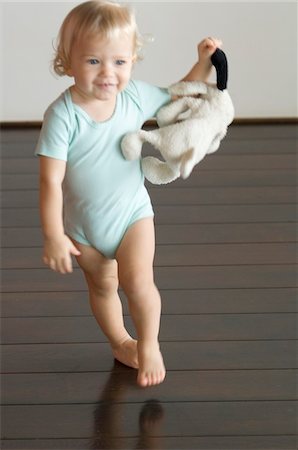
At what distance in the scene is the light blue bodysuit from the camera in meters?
1.69

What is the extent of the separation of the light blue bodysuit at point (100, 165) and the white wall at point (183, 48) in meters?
1.71

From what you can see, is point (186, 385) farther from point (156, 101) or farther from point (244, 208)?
point (244, 208)

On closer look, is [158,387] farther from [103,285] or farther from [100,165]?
[100,165]

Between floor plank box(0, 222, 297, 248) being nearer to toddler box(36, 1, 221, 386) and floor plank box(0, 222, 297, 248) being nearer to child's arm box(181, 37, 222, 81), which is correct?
toddler box(36, 1, 221, 386)

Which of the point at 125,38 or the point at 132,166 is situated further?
the point at 132,166

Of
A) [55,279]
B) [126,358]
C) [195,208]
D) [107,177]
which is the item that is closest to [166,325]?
[126,358]

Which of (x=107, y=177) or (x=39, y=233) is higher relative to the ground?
(x=107, y=177)

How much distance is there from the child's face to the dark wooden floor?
585mm

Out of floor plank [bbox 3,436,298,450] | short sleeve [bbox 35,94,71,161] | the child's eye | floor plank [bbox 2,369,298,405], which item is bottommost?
floor plank [bbox 3,436,298,450]

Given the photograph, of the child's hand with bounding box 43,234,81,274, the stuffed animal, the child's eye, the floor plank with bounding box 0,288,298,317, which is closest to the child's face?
the child's eye

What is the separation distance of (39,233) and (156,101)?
0.90 m

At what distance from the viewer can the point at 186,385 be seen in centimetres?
192

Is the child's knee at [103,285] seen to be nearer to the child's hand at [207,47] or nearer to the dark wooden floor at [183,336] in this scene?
the dark wooden floor at [183,336]

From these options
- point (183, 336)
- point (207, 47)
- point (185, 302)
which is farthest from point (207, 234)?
point (207, 47)
